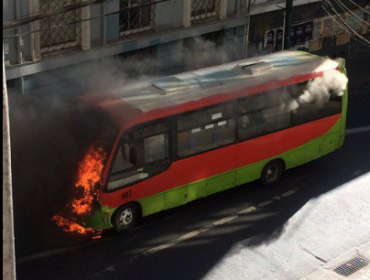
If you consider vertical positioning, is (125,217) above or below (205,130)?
below

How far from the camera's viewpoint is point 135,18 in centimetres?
1977

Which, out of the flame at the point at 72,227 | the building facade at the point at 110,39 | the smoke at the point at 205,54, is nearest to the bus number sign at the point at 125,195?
the flame at the point at 72,227

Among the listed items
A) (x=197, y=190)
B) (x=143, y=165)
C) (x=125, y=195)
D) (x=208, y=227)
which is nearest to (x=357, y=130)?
(x=197, y=190)

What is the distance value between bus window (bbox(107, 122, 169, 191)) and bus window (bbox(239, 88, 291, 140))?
2057 mm

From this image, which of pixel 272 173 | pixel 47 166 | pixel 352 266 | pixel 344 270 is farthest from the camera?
pixel 272 173

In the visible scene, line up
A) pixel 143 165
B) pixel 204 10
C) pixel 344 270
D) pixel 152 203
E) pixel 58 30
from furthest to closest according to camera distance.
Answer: pixel 204 10 → pixel 58 30 → pixel 152 203 → pixel 143 165 → pixel 344 270

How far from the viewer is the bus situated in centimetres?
1356

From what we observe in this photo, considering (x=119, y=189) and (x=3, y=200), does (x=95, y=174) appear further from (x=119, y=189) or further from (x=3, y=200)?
(x=3, y=200)

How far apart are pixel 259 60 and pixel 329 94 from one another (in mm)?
1838

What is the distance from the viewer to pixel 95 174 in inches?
527

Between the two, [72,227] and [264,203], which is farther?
[264,203]

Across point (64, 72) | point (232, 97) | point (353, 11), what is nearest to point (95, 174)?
point (232, 97)

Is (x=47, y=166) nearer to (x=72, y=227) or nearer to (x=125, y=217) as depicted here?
(x=72, y=227)

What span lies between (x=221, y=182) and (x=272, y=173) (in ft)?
5.54
